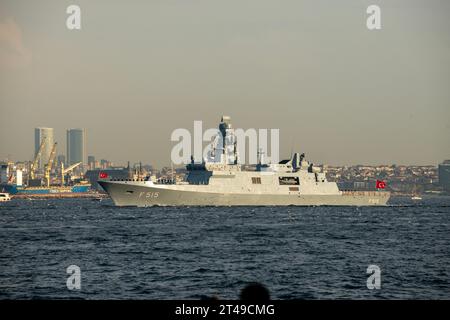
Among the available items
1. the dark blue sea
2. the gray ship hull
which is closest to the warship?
Result: the gray ship hull

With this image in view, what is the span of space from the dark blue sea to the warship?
112 feet

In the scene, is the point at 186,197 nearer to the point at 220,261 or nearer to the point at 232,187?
the point at 232,187

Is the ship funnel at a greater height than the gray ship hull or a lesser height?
Answer: greater

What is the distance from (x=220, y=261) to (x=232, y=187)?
57.1 meters

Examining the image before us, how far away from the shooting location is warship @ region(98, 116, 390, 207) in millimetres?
86938

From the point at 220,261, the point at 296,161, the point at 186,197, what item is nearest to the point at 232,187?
the point at 186,197

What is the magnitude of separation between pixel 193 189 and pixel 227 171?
4.81 meters

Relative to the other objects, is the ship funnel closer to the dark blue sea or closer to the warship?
the warship

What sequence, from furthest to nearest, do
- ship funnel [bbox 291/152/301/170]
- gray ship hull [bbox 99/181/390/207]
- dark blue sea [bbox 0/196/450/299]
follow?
ship funnel [bbox 291/152/301/170]
gray ship hull [bbox 99/181/390/207]
dark blue sea [bbox 0/196/450/299]

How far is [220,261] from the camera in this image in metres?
31.3

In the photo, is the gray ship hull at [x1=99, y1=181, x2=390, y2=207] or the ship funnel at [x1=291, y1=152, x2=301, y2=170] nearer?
the gray ship hull at [x1=99, y1=181, x2=390, y2=207]

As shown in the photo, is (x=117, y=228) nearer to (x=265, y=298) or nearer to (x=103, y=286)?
(x=103, y=286)

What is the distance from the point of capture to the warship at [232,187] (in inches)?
3423
